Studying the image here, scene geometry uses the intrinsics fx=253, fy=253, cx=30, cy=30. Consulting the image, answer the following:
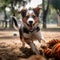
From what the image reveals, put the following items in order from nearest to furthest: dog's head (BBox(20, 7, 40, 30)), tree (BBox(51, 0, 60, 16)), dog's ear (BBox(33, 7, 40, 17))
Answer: dog's head (BBox(20, 7, 40, 30)) → dog's ear (BBox(33, 7, 40, 17)) → tree (BBox(51, 0, 60, 16))

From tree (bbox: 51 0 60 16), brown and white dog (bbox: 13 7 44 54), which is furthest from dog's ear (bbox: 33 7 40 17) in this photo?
tree (bbox: 51 0 60 16)

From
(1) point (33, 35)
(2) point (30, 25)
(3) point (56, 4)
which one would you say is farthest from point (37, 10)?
(3) point (56, 4)

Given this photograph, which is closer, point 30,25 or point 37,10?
point 30,25

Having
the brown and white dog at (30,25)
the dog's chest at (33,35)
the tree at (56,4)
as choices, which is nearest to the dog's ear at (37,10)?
the brown and white dog at (30,25)

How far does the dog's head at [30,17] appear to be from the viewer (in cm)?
643

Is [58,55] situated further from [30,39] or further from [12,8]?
[12,8]

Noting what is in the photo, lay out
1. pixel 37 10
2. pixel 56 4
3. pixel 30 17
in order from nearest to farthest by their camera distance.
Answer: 1. pixel 30 17
2. pixel 37 10
3. pixel 56 4

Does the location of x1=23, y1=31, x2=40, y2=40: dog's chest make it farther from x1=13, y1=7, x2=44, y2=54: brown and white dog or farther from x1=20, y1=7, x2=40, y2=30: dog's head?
x1=20, y1=7, x2=40, y2=30: dog's head

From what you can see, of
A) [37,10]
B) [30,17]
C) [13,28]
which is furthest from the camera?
[13,28]

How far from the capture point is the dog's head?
21.1 ft

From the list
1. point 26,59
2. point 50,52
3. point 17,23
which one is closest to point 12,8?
point 17,23

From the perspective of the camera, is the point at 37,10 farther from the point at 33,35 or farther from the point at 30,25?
the point at 33,35

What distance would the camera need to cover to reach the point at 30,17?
21.4ft

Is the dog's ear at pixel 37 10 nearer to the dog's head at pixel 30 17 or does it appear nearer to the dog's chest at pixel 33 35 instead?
the dog's head at pixel 30 17
